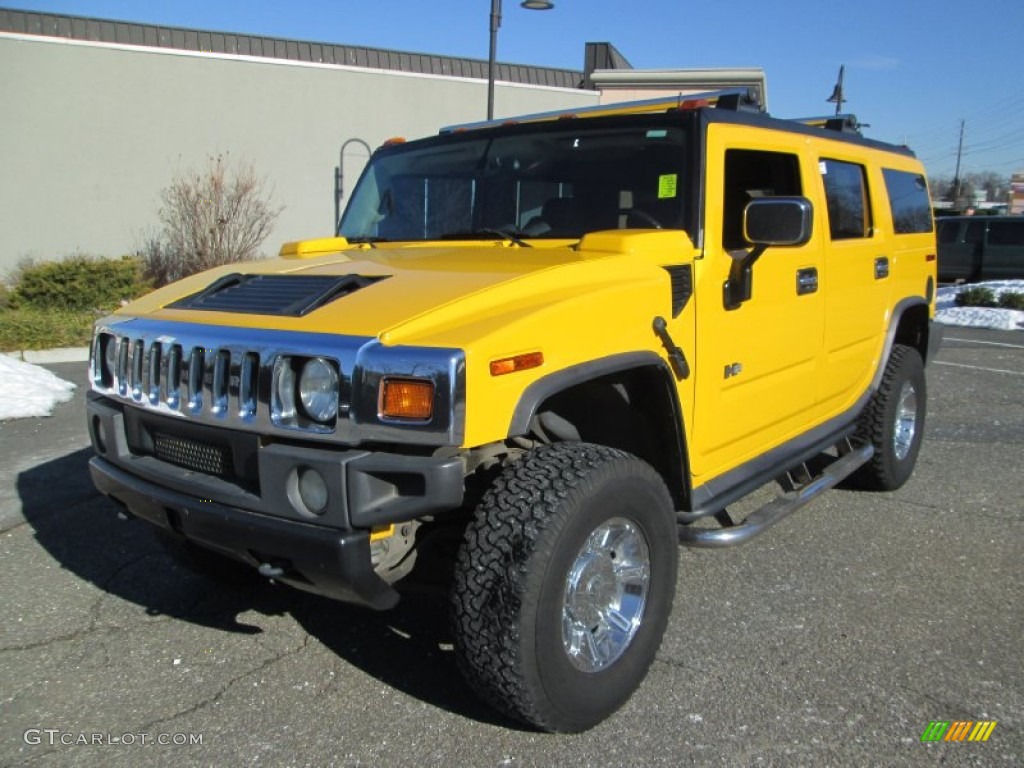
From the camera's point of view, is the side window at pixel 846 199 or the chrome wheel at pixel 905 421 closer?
the side window at pixel 846 199

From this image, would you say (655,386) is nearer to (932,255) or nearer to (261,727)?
(261,727)

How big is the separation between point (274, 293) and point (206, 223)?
12.8m

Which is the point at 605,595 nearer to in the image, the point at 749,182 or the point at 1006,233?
the point at 749,182

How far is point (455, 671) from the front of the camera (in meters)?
3.18

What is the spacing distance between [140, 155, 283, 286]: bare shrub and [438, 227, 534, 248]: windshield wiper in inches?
454

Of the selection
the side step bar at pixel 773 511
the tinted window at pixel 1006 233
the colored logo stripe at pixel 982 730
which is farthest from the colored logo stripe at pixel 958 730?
the tinted window at pixel 1006 233

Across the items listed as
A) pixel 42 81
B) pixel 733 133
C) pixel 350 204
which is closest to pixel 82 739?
pixel 350 204

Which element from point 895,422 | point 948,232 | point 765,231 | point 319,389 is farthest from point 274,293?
point 948,232

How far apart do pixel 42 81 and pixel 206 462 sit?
47.2 feet

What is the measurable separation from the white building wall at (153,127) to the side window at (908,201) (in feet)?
42.9

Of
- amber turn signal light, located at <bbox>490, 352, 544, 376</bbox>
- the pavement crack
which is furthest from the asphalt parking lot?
amber turn signal light, located at <bbox>490, 352, 544, 376</bbox>

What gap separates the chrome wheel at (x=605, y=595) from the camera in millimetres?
2689

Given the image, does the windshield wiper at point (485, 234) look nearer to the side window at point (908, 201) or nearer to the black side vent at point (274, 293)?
the black side vent at point (274, 293)

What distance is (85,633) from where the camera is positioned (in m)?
3.48
